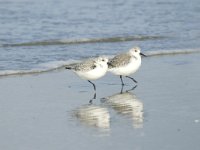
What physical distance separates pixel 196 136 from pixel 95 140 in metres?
1.33

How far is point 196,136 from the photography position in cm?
884

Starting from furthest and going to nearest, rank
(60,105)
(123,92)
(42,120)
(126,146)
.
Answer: (123,92)
(60,105)
(42,120)
(126,146)

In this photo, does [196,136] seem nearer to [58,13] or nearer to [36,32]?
[36,32]

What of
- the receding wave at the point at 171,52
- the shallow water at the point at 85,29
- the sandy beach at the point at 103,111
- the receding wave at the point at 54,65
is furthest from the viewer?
the shallow water at the point at 85,29

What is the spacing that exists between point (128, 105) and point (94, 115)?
2.97 feet

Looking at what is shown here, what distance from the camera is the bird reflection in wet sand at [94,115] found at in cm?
965

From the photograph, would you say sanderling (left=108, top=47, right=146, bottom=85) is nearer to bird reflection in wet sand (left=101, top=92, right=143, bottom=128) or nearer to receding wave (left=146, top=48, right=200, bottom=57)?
bird reflection in wet sand (left=101, top=92, right=143, bottom=128)

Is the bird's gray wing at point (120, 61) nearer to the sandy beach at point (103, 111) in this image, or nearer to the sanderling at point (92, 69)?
the sandy beach at point (103, 111)

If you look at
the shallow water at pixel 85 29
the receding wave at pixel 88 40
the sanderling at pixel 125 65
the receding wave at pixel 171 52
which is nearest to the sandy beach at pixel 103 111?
the sanderling at pixel 125 65

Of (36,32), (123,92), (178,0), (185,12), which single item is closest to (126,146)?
(123,92)

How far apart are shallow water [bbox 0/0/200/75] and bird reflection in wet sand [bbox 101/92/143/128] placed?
292 cm

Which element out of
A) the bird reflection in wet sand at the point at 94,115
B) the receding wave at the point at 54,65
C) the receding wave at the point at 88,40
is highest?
the receding wave at the point at 88,40

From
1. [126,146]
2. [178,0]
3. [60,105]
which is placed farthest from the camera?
[178,0]

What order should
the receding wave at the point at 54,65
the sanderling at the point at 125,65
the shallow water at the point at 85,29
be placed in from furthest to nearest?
the shallow water at the point at 85,29, the receding wave at the point at 54,65, the sanderling at the point at 125,65
